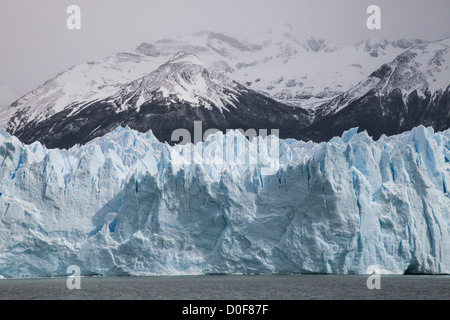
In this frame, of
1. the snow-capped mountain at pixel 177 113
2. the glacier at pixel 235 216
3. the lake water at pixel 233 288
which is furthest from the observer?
the snow-capped mountain at pixel 177 113

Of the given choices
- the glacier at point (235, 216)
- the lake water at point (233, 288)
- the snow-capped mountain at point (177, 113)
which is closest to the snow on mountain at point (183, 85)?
the snow-capped mountain at point (177, 113)

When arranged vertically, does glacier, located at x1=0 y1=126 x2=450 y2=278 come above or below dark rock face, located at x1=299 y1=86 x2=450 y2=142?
below

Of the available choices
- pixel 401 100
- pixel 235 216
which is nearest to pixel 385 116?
pixel 401 100

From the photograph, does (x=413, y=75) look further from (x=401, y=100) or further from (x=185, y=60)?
(x=185, y=60)

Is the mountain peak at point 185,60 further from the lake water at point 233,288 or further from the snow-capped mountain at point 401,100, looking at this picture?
the lake water at point 233,288

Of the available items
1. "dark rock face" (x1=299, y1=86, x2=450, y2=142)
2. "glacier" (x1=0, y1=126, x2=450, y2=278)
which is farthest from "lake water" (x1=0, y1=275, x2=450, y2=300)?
"dark rock face" (x1=299, y1=86, x2=450, y2=142)

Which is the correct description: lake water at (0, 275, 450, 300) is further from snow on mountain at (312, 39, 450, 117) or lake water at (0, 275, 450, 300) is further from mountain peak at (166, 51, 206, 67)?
mountain peak at (166, 51, 206, 67)
